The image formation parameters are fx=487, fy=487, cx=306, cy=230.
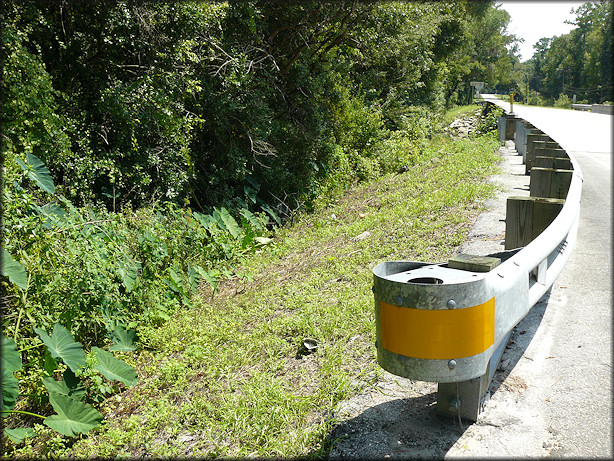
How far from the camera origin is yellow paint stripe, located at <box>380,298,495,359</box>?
216 cm

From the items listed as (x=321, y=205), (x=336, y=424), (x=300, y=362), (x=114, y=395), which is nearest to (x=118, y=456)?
(x=114, y=395)

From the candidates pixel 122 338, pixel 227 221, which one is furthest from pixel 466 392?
pixel 227 221

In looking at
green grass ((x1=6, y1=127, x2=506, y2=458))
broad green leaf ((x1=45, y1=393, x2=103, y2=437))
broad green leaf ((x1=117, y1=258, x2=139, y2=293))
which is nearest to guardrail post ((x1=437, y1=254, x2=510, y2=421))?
green grass ((x1=6, y1=127, x2=506, y2=458))

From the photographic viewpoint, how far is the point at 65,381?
4410 mm

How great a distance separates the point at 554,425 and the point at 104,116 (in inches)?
315

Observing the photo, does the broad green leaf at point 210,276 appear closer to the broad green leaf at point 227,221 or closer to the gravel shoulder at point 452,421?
the broad green leaf at point 227,221

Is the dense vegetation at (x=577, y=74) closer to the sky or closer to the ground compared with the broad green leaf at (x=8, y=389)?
closer to the sky

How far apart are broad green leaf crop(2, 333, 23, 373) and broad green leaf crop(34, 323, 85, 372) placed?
24 cm

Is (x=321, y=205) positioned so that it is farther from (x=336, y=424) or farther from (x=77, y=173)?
(x=336, y=424)

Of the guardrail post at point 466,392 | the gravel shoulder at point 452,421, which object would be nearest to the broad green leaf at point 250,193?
→ the gravel shoulder at point 452,421

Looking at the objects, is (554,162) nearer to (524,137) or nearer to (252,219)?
(524,137)

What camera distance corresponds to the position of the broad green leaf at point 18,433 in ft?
13.1

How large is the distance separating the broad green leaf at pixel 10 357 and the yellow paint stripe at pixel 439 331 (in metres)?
3.39

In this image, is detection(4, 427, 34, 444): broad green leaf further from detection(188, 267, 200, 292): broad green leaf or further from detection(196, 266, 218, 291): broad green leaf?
detection(196, 266, 218, 291): broad green leaf
